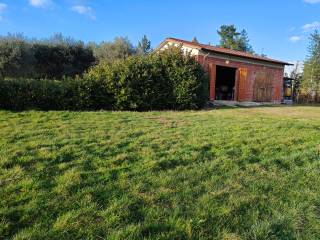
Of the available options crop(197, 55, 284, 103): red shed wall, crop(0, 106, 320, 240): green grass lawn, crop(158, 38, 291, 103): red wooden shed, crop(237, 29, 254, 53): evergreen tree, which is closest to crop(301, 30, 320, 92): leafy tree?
crop(158, 38, 291, 103): red wooden shed

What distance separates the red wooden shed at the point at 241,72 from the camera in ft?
53.7

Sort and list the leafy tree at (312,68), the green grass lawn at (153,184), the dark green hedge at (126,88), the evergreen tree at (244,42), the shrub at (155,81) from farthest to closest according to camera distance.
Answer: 1. the evergreen tree at (244,42)
2. the leafy tree at (312,68)
3. the shrub at (155,81)
4. the dark green hedge at (126,88)
5. the green grass lawn at (153,184)

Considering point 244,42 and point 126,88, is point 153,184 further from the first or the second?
point 244,42

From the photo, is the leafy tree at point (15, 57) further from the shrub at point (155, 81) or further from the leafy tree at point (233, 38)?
the leafy tree at point (233, 38)

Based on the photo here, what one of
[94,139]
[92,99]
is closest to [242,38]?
[92,99]

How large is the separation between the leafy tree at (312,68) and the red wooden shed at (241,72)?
7.20 metres

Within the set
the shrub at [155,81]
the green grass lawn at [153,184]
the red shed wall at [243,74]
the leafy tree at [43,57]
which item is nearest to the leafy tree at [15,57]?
the leafy tree at [43,57]

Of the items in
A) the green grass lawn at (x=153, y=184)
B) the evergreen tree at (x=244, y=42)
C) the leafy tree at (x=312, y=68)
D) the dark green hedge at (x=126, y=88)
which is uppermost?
the evergreen tree at (x=244, y=42)

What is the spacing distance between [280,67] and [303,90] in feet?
26.3

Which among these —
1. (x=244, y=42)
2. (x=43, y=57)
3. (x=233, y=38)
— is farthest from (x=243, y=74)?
(x=233, y=38)

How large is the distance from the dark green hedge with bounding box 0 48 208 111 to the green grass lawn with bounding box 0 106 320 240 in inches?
142

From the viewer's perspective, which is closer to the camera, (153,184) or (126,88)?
(153,184)

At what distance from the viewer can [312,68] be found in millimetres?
25641

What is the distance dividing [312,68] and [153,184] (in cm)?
2572
